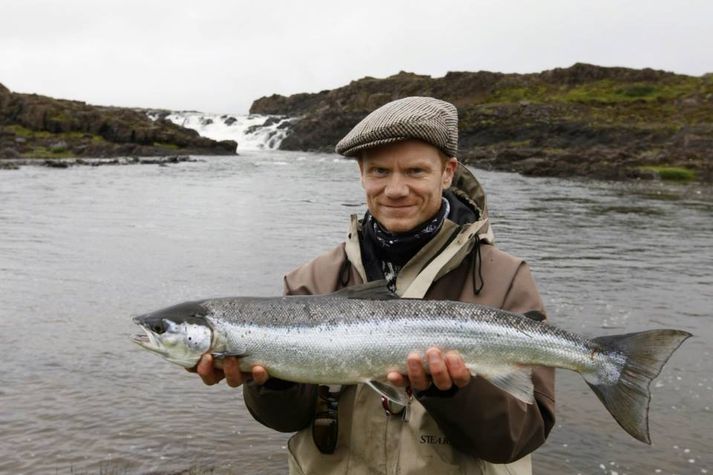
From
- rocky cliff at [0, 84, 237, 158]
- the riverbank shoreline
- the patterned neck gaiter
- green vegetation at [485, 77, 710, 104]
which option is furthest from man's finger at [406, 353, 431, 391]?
green vegetation at [485, 77, 710, 104]

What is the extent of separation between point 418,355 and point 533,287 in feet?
2.42

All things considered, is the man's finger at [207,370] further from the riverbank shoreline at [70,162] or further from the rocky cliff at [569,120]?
the riverbank shoreline at [70,162]

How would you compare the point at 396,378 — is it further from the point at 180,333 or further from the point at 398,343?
the point at 180,333

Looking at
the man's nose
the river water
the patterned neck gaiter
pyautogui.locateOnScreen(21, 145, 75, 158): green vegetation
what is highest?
the man's nose

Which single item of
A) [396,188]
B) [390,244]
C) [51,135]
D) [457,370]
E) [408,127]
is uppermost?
[408,127]

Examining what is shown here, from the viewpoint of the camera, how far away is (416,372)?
125 inches

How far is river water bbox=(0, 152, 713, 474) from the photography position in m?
6.68

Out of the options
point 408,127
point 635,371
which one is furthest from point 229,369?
point 635,371

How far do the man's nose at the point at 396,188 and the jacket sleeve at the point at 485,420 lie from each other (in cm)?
96

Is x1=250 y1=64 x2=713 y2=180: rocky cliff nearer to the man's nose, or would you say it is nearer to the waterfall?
the waterfall

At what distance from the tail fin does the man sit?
12.6 inches

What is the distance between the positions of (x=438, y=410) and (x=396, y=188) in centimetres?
109

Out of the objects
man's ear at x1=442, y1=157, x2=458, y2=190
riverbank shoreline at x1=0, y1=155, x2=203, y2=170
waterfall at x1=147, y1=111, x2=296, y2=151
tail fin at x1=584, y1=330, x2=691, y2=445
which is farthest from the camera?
waterfall at x1=147, y1=111, x2=296, y2=151

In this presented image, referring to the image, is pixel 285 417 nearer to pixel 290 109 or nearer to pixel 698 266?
pixel 698 266
